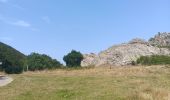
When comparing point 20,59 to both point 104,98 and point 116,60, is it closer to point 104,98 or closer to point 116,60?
point 104,98

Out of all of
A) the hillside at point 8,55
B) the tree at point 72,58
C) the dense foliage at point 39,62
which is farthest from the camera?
the tree at point 72,58

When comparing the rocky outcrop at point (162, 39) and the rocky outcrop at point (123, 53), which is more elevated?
the rocky outcrop at point (162, 39)

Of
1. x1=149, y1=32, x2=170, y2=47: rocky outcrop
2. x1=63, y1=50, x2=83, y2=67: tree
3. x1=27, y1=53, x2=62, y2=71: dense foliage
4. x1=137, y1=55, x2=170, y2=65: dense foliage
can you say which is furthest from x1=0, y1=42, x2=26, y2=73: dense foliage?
x1=149, y1=32, x2=170, y2=47: rocky outcrop

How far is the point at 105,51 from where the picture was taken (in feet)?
268

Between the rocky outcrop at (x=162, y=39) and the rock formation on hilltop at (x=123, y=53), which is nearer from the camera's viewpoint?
the rock formation on hilltop at (x=123, y=53)

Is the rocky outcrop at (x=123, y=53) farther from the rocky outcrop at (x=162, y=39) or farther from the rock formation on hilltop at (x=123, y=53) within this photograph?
the rocky outcrop at (x=162, y=39)

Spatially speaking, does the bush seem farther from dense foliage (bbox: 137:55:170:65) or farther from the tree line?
dense foliage (bbox: 137:55:170:65)

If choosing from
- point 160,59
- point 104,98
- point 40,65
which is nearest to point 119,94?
point 104,98

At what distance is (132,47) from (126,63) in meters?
8.95

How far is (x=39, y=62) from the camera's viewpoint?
7362 cm

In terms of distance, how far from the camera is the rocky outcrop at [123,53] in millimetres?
73750

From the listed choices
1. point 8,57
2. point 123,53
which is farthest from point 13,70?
point 123,53

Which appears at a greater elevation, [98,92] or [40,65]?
[40,65]

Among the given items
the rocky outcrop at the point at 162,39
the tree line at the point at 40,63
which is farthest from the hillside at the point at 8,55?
the rocky outcrop at the point at 162,39
